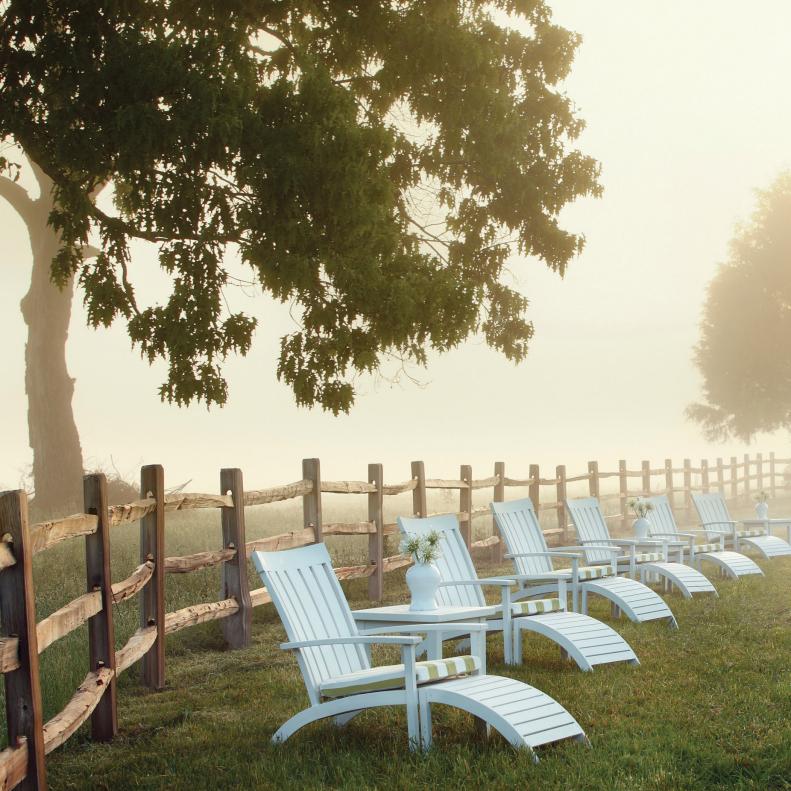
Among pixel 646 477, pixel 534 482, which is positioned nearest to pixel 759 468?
pixel 646 477

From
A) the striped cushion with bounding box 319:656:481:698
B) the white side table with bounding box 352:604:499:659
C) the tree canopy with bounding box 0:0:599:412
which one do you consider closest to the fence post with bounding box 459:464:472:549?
the tree canopy with bounding box 0:0:599:412

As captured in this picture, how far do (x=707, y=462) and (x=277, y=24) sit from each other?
65.7ft

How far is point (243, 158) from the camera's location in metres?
10.8

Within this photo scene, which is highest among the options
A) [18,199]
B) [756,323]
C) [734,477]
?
[18,199]

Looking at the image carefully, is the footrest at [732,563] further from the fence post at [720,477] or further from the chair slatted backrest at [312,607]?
the fence post at [720,477]

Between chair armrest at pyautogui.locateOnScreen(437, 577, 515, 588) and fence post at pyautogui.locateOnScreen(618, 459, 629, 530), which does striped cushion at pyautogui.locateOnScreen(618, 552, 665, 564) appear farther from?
fence post at pyautogui.locateOnScreen(618, 459, 629, 530)

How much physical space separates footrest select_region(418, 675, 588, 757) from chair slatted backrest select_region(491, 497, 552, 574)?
4364 millimetres

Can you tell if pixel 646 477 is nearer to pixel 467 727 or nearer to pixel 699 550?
pixel 699 550

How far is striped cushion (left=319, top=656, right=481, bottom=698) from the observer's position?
4.89m

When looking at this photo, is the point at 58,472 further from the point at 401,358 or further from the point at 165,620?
the point at 165,620

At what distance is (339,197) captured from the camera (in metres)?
10.5

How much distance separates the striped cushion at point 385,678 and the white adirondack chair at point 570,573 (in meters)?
2.98

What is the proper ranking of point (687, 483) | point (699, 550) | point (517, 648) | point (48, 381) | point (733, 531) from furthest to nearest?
point (687, 483), point (48, 381), point (733, 531), point (699, 550), point (517, 648)

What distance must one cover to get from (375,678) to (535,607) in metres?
2.66
